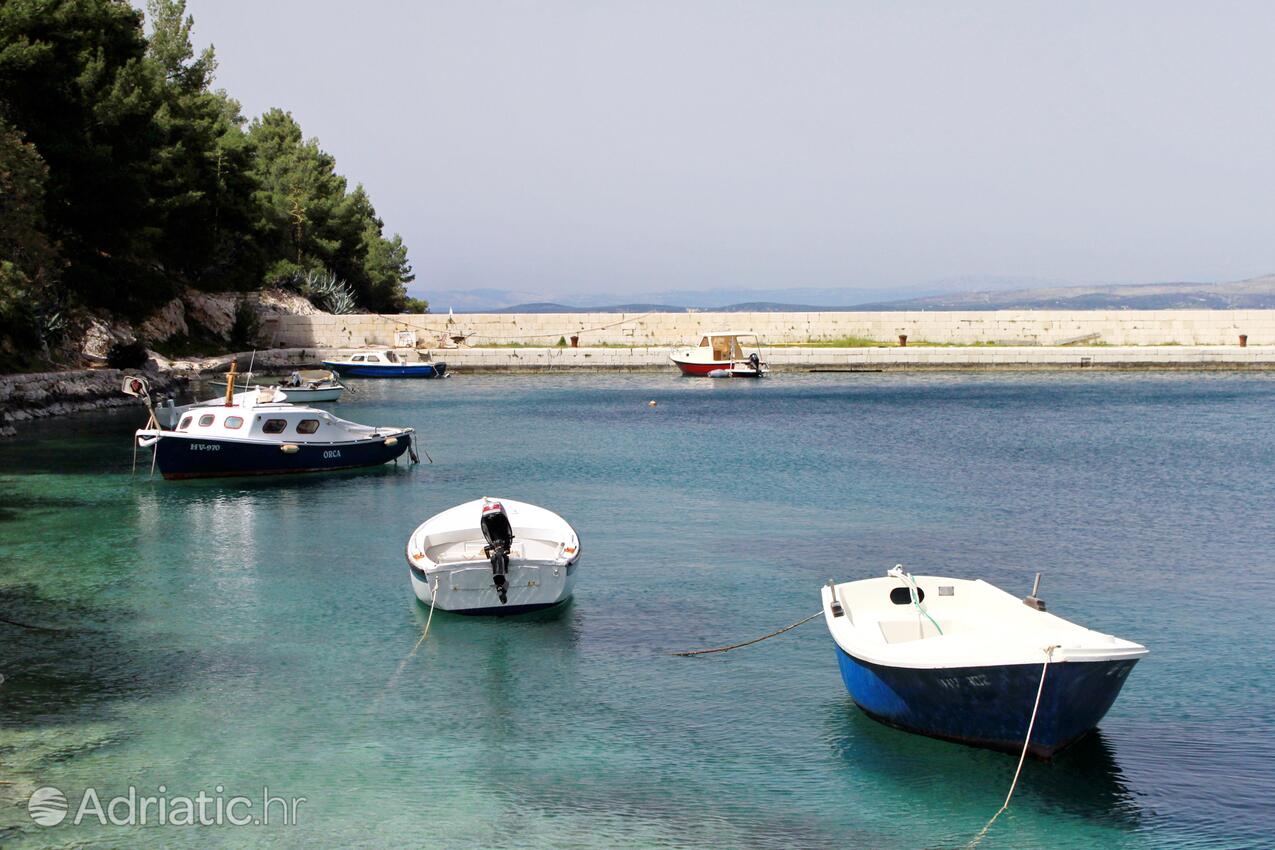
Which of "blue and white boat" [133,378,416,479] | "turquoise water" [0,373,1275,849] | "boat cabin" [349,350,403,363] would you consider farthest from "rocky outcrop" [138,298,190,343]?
"blue and white boat" [133,378,416,479]

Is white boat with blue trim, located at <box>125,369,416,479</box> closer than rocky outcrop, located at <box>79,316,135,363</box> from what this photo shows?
Yes

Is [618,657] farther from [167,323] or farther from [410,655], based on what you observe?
[167,323]

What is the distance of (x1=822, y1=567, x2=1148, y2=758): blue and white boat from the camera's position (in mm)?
10594

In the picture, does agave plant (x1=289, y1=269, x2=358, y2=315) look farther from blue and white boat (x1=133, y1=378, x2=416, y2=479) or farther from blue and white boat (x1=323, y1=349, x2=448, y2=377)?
blue and white boat (x1=133, y1=378, x2=416, y2=479)

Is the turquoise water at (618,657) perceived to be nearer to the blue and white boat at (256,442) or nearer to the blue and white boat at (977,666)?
the blue and white boat at (977,666)

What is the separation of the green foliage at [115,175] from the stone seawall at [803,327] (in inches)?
204

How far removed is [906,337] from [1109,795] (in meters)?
59.3

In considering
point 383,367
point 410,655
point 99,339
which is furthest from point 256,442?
point 383,367

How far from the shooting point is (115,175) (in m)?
45.6

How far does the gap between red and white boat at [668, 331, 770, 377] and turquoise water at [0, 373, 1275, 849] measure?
101 feet

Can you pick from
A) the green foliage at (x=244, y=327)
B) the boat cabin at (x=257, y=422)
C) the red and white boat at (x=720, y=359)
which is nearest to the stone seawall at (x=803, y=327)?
the green foliage at (x=244, y=327)

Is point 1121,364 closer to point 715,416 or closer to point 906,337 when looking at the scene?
point 906,337

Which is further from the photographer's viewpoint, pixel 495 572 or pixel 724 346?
pixel 724 346

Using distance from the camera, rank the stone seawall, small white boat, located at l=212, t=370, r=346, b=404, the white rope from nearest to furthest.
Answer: the white rope
small white boat, located at l=212, t=370, r=346, b=404
the stone seawall
